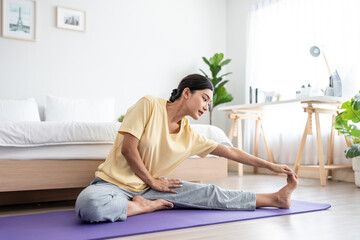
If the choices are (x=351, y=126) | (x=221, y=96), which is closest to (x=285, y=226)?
(x=351, y=126)

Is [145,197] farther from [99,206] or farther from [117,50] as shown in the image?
[117,50]

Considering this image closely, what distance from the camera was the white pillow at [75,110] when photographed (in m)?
3.95

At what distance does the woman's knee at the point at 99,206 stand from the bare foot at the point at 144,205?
0.33 ft

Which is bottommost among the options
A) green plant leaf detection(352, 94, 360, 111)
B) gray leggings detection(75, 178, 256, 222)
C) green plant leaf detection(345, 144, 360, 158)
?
gray leggings detection(75, 178, 256, 222)

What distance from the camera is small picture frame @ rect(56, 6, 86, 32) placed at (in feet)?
14.1

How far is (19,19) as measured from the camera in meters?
4.10

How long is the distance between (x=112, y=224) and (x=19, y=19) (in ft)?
10.1

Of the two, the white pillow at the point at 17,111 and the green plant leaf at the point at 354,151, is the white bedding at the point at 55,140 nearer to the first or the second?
the white pillow at the point at 17,111

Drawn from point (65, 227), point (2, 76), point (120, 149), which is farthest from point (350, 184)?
point (2, 76)

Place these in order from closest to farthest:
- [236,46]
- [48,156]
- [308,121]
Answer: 1. [48,156]
2. [308,121]
3. [236,46]

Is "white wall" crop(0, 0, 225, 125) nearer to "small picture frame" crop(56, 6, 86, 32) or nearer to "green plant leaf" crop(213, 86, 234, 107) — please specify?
"small picture frame" crop(56, 6, 86, 32)

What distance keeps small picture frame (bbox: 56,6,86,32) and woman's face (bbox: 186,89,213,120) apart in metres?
2.85

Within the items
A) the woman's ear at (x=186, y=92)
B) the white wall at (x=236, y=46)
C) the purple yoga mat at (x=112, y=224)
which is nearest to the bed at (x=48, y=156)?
the purple yoga mat at (x=112, y=224)

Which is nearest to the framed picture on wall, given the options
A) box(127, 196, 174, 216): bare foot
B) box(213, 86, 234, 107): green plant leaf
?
box(213, 86, 234, 107): green plant leaf
